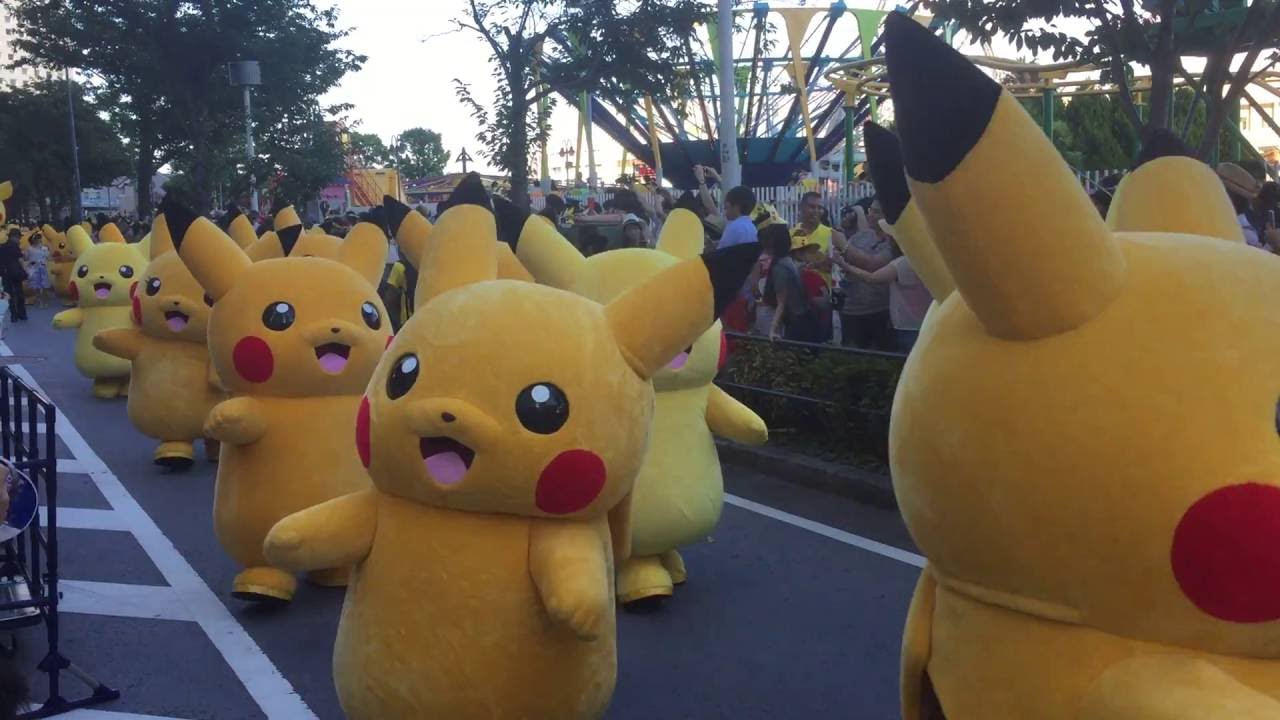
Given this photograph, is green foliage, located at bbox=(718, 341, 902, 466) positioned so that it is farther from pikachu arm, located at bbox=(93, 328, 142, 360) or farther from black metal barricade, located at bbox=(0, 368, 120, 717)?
black metal barricade, located at bbox=(0, 368, 120, 717)

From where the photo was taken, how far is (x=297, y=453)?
6027 millimetres

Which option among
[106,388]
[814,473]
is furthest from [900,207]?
[106,388]

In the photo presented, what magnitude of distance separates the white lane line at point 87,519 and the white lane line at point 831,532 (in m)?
4.02

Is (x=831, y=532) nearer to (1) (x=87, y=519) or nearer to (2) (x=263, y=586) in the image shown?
(2) (x=263, y=586)

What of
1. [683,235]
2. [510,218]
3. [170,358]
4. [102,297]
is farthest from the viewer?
[102,297]

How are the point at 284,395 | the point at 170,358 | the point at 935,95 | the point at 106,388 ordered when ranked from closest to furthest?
the point at 935,95 → the point at 284,395 → the point at 170,358 → the point at 106,388

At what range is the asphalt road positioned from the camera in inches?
200

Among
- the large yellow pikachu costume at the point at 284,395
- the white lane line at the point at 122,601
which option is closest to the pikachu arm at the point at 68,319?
the white lane line at the point at 122,601

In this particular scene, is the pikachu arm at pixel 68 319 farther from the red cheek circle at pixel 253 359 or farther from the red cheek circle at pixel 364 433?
the red cheek circle at pixel 364 433

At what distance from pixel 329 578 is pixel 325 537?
2.74m

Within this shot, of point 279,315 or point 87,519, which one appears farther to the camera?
point 87,519

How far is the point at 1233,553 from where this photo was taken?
2281 millimetres

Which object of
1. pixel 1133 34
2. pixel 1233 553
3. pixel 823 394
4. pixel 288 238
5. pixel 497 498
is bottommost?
pixel 823 394

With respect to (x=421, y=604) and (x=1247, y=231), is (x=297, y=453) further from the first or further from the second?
(x=1247, y=231)
